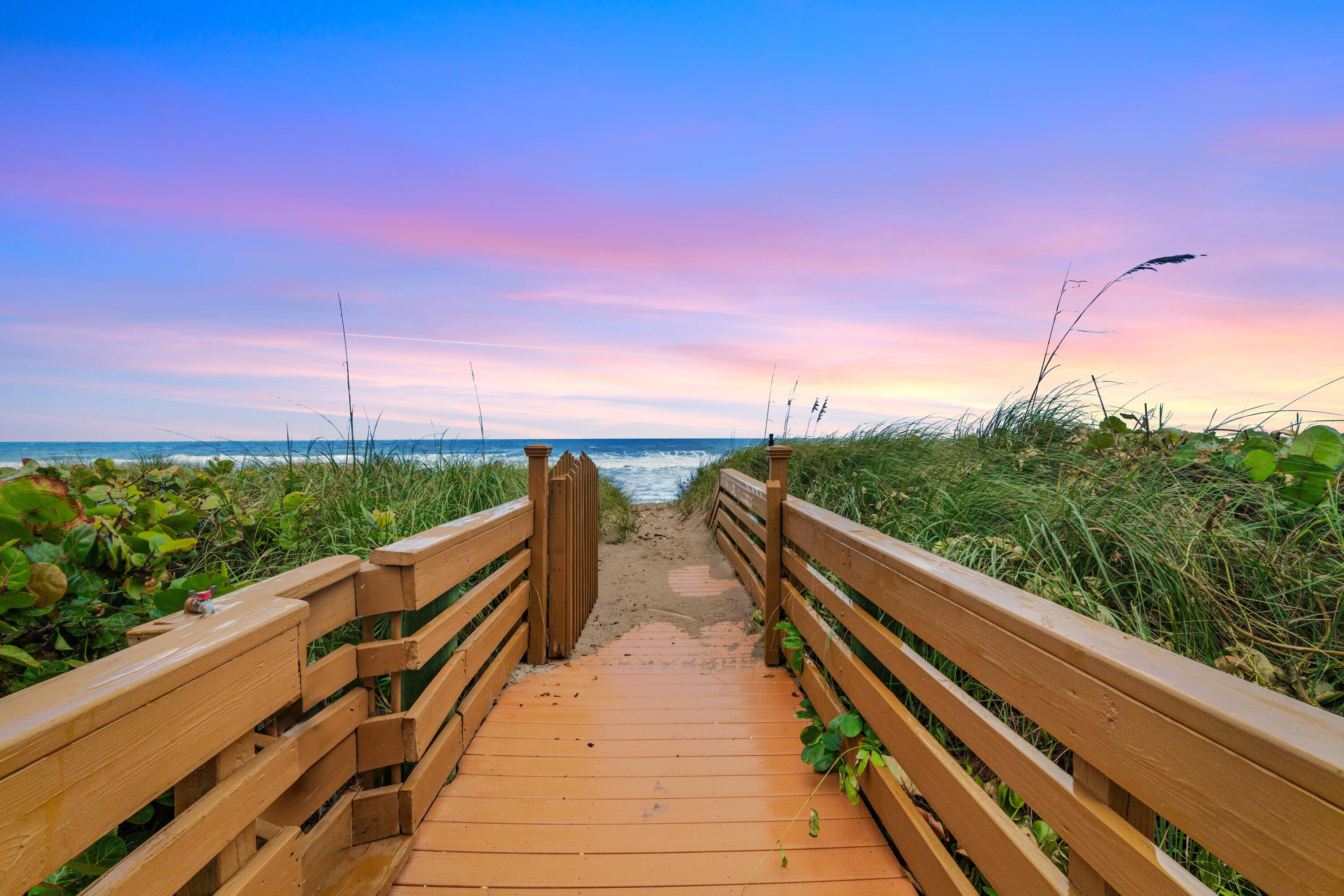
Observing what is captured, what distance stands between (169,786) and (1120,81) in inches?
275

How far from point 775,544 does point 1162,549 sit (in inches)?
77.0

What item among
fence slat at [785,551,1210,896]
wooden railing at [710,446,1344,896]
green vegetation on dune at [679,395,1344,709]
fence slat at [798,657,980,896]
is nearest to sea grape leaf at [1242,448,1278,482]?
green vegetation on dune at [679,395,1344,709]

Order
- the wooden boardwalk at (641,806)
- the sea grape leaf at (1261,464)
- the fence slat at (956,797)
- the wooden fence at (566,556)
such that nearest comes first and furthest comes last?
the fence slat at (956,797) → the wooden boardwalk at (641,806) → the sea grape leaf at (1261,464) → the wooden fence at (566,556)

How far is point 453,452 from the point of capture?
5.30m

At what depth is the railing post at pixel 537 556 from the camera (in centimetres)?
370

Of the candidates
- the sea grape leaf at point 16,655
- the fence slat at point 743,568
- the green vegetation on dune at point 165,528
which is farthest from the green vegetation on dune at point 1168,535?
the sea grape leaf at point 16,655

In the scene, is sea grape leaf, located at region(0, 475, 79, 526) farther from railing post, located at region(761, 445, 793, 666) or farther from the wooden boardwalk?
railing post, located at region(761, 445, 793, 666)

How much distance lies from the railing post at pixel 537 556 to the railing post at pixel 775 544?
1466 mm

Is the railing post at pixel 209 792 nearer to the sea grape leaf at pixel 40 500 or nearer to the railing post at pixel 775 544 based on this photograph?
the sea grape leaf at pixel 40 500

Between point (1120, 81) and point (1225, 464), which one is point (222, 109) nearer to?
point (1120, 81)

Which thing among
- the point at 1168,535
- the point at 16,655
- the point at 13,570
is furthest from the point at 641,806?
the point at 1168,535

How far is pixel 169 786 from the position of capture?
3.17ft

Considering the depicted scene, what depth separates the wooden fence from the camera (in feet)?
12.7

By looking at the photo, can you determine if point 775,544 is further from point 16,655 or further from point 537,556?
point 16,655
